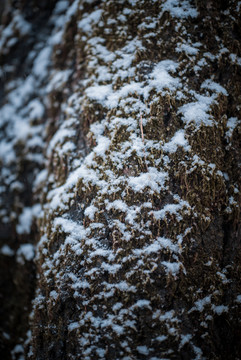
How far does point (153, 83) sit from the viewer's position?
1.21 meters

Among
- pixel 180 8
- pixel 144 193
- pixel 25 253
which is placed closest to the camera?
pixel 144 193

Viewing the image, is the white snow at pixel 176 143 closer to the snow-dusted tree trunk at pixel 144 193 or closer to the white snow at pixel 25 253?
the snow-dusted tree trunk at pixel 144 193

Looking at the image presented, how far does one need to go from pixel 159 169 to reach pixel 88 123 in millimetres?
581

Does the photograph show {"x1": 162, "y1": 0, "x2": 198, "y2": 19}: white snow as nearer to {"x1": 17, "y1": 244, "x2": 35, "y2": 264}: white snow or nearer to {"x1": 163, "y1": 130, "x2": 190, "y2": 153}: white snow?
{"x1": 163, "y1": 130, "x2": 190, "y2": 153}: white snow

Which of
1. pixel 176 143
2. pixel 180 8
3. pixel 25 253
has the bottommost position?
pixel 25 253

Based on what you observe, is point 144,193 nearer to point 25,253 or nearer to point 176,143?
point 176,143

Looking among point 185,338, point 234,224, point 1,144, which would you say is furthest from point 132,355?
point 1,144

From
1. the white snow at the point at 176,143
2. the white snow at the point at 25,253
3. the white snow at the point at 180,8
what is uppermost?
the white snow at the point at 180,8

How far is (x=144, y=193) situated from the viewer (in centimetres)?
111

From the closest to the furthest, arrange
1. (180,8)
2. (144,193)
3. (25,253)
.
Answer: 1. (144,193)
2. (180,8)
3. (25,253)

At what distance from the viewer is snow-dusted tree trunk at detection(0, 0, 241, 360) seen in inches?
39.3

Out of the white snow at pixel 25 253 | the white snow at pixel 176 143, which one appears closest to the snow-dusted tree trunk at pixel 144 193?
the white snow at pixel 176 143

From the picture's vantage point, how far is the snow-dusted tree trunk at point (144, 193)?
1.00 metres

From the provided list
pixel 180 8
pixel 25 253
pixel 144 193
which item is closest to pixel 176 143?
pixel 144 193
